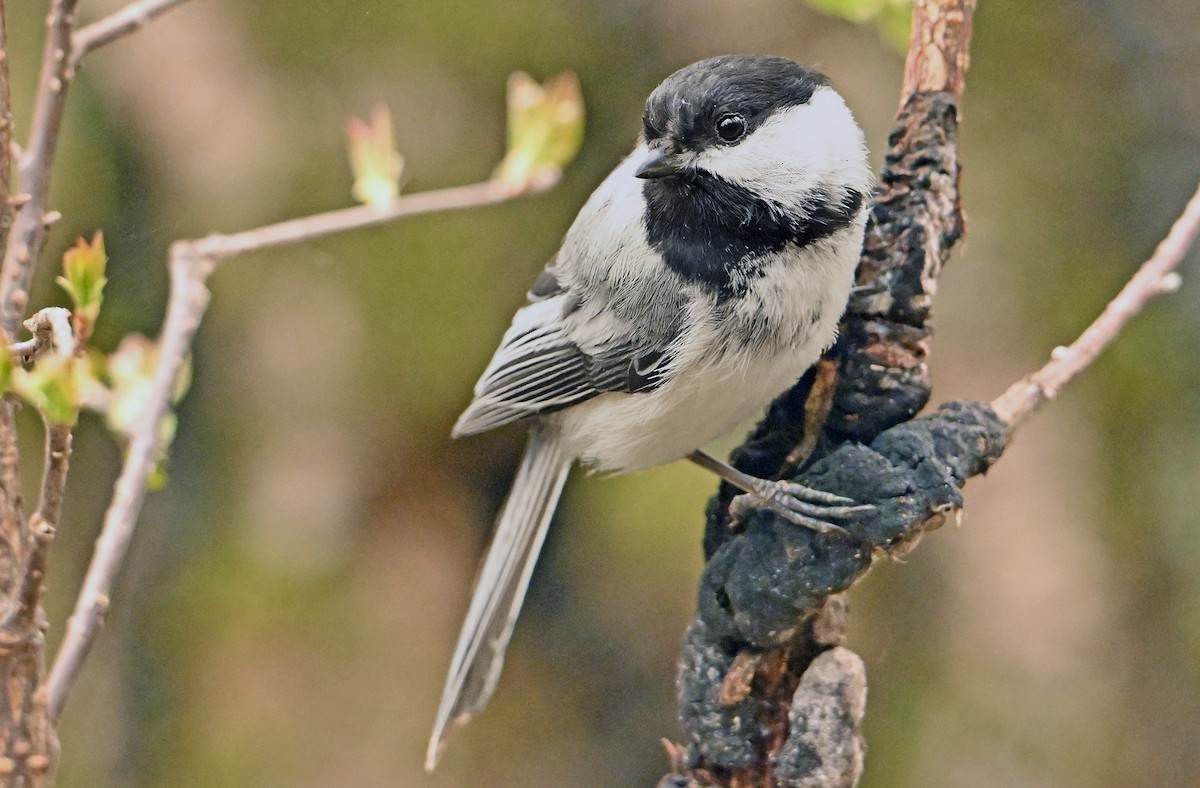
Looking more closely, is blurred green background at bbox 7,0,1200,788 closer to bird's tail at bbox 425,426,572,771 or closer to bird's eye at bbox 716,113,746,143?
bird's tail at bbox 425,426,572,771

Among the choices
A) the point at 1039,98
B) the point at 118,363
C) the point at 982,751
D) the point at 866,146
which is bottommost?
the point at 982,751

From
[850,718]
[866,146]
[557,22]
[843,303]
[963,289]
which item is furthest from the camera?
[963,289]

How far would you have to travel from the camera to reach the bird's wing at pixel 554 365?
3.99 ft

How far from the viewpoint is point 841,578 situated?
2.81 ft

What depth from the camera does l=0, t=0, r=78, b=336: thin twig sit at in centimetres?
64

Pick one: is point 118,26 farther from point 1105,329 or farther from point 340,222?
point 1105,329

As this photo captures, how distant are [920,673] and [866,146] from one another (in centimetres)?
93

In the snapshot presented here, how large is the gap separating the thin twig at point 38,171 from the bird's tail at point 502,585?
70 centimetres

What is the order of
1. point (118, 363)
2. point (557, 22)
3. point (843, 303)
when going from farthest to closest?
point (557, 22) < point (843, 303) < point (118, 363)

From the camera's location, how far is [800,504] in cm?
88

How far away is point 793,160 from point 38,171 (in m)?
0.67

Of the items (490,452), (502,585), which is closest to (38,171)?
(502,585)

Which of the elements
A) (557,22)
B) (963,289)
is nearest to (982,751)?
(963,289)

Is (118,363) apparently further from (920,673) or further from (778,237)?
(920,673)
